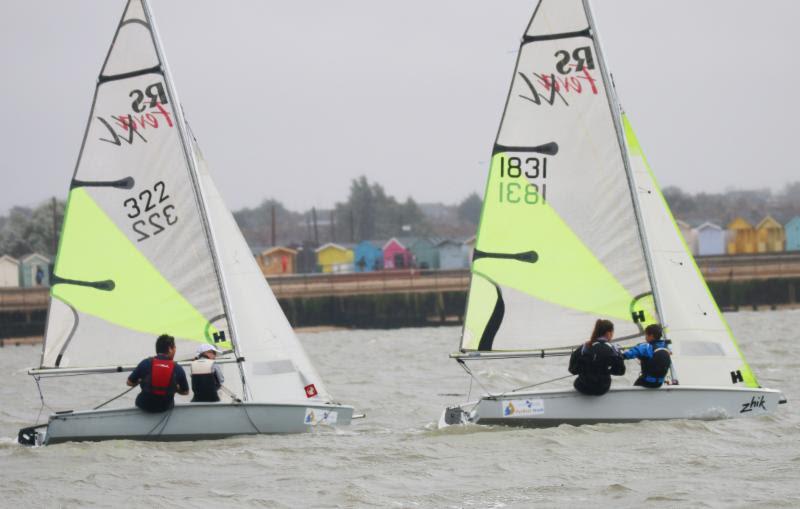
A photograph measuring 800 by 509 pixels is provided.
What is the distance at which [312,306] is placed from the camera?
49.5m

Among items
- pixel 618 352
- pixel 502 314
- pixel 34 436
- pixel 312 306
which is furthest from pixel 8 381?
pixel 312 306

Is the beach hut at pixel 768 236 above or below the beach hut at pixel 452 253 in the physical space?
above

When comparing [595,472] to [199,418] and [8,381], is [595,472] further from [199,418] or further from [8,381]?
[8,381]

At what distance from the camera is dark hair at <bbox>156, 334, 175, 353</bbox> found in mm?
12883

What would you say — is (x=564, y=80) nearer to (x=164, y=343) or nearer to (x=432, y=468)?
(x=432, y=468)

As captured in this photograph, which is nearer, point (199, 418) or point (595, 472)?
point (595, 472)

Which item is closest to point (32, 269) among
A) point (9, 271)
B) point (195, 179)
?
point (9, 271)

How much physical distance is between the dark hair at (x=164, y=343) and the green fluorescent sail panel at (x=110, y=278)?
3.92ft

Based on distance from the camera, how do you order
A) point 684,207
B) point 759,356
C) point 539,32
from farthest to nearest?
point 684,207 → point 759,356 → point 539,32

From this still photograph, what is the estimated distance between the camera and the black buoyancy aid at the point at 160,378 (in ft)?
41.9

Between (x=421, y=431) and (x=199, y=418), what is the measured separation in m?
2.60

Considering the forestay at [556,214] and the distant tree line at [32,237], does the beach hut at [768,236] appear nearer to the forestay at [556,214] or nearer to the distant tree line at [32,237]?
the distant tree line at [32,237]

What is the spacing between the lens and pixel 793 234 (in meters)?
79.6

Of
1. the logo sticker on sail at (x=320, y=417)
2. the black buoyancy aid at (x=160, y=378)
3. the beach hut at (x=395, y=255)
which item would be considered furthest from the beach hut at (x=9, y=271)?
the black buoyancy aid at (x=160, y=378)
